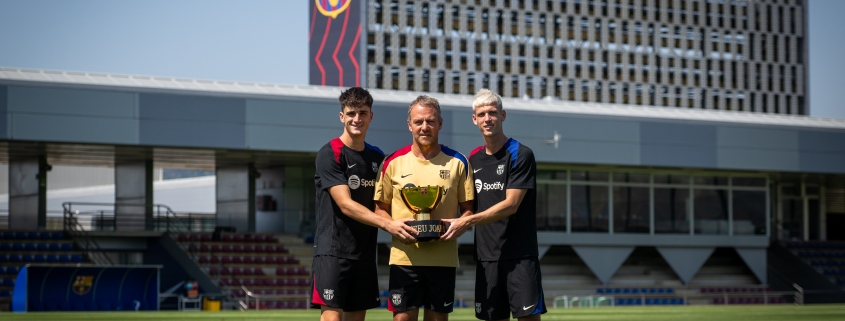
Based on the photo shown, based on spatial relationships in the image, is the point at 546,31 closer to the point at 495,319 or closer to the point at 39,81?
the point at 39,81

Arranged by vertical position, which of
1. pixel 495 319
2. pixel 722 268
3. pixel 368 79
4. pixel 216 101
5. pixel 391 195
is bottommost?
pixel 722 268

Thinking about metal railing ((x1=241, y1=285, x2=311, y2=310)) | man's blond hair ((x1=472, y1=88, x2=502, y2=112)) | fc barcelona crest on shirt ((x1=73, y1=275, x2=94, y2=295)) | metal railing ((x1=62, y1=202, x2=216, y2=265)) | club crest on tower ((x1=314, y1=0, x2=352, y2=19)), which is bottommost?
metal railing ((x1=241, y1=285, x2=311, y2=310))

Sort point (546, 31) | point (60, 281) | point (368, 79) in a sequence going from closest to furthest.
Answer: point (60, 281), point (368, 79), point (546, 31)

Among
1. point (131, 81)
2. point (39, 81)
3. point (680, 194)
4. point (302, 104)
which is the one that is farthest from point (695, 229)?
point (39, 81)

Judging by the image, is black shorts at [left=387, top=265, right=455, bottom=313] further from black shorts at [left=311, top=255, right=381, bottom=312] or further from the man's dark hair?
the man's dark hair

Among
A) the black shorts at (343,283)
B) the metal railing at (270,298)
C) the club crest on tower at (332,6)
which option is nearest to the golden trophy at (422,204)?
the black shorts at (343,283)

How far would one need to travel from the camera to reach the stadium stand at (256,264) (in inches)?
1029

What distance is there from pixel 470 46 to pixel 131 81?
58.6m

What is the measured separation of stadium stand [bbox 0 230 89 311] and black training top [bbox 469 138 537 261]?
21046mm

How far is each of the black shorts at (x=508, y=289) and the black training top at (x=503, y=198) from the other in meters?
0.06

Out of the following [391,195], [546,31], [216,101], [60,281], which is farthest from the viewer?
[546,31]

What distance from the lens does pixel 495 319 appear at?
593 centimetres

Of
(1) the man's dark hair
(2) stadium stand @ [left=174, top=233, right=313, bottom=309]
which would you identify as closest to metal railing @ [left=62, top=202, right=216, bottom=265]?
(2) stadium stand @ [left=174, top=233, right=313, bottom=309]

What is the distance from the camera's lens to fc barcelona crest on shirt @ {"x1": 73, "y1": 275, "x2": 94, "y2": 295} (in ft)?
72.9
